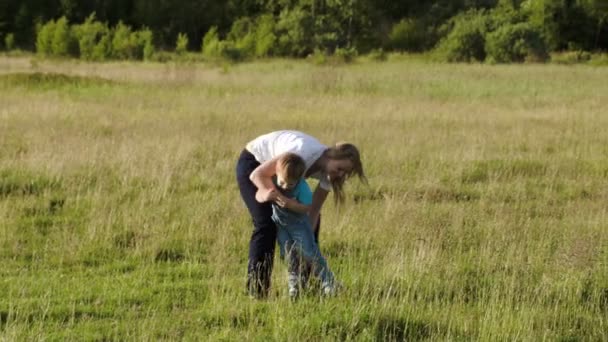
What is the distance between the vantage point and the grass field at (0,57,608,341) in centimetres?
538

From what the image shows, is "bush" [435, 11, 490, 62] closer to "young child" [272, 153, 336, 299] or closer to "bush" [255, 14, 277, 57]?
"bush" [255, 14, 277, 57]

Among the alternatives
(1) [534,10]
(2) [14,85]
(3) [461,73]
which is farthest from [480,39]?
(2) [14,85]

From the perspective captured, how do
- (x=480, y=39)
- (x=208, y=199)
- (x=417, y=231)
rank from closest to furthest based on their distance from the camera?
(x=417, y=231) < (x=208, y=199) < (x=480, y=39)

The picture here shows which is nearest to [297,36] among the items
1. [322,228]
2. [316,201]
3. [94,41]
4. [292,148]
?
[94,41]

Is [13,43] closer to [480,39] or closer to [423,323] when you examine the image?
[480,39]

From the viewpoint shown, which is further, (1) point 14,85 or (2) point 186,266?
(1) point 14,85

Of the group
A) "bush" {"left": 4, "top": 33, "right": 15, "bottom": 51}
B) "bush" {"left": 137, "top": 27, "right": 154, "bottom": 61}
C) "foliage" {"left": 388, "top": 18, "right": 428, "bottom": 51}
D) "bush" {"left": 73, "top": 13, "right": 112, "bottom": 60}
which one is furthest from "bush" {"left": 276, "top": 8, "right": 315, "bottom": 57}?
"bush" {"left": 4, "top": 33, "right": 15, "bottom": 51}

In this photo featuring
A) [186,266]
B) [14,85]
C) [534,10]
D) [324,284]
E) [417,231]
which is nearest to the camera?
[324,284]

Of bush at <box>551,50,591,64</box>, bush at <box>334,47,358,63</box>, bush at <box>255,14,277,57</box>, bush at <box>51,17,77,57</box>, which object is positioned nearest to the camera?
bush at <box>334,47,358,63</box>

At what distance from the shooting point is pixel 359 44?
58.5 m

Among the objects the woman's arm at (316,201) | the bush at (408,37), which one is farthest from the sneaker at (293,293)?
the bush at (408,37)

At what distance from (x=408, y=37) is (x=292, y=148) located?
55147 mm

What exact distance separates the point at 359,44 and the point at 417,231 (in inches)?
2044

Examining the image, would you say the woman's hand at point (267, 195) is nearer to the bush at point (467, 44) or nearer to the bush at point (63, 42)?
the bush at point (467, 44)
